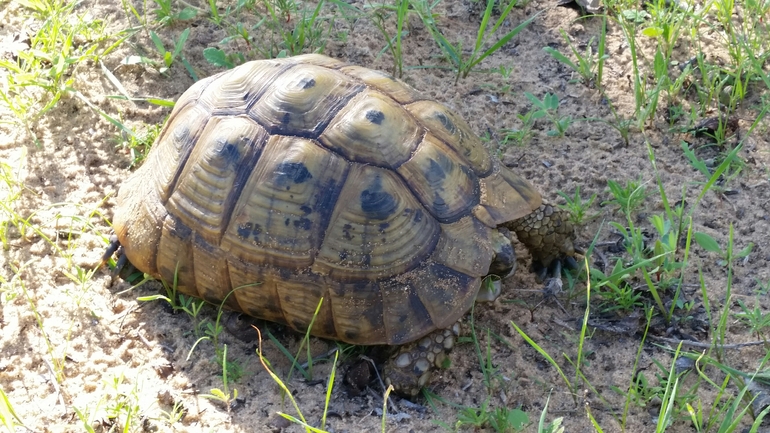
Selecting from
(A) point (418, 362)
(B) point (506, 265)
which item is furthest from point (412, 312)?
Answer: (B) point (506, 265)

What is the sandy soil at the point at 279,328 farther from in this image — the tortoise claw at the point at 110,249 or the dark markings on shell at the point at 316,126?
the dark markings on shell at the point at 316,126

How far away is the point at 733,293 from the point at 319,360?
1.89m

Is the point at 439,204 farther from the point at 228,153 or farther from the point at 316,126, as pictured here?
the point at 228,153

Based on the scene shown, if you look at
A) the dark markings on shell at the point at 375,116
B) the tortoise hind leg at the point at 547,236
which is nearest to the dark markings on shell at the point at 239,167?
the dark markings on shell at the point at 375,116

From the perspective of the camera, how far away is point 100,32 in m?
4.19

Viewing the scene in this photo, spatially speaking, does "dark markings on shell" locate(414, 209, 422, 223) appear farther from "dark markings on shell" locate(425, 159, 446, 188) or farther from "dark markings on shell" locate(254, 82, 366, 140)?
"dark markings on shell" locate(254, 82, 366, 140)

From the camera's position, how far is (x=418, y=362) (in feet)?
9.07

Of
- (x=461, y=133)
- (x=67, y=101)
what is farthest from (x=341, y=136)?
(x=67, y=101)

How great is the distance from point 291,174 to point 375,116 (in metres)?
0.42

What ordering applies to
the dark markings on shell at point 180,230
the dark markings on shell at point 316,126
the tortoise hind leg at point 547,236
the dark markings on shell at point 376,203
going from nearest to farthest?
1. the dark markings on shell at point 376,203
2. the dark markings on shell at point 316,126
3. the dark markings on shell at point 180,230
4. the tortoise hind leg at point 547,236

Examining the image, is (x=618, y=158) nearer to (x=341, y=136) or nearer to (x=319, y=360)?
(x=341, y=136)

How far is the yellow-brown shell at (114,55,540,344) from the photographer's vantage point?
2717mm

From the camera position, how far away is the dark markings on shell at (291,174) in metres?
2.73

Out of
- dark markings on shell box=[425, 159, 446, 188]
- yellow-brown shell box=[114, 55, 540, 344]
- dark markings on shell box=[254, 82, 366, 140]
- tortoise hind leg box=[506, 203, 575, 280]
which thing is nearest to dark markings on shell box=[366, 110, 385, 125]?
yellow-brown shell box=[114, 55, 540, 344]
